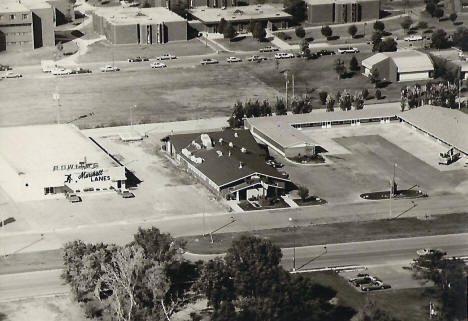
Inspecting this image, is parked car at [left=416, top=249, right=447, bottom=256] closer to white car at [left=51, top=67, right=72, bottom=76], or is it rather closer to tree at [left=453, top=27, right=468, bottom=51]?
white car at [left=51, top=67, right=72, bottom=76]

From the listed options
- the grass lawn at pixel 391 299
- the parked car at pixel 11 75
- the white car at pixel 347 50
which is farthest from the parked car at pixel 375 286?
the white car at pixel 347 50

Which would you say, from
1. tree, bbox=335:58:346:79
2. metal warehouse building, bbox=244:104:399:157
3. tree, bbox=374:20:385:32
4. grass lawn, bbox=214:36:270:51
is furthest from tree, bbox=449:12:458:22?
metal warehouse building, bbox=244:104:399:157

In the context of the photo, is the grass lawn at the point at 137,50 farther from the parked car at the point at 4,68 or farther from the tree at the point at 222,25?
the parked car at the point at 4,68

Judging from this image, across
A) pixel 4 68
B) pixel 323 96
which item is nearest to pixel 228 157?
pixel 323 96

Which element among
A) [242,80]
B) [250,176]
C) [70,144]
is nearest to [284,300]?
[250,176]

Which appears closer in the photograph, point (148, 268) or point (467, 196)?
point (148, 268)

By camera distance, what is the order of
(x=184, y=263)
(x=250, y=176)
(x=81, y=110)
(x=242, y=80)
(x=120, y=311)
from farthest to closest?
(x=242, y=80), (x=81, y=110), (x=250, y=176), (x=184, y=263), (x=120, y=311)

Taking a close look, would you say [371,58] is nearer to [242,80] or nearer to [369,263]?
[242,80]
